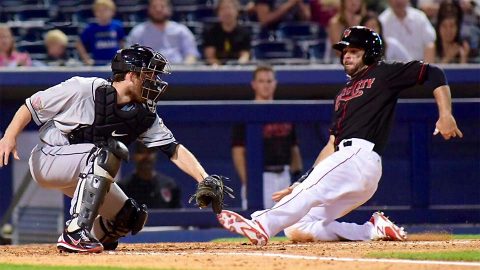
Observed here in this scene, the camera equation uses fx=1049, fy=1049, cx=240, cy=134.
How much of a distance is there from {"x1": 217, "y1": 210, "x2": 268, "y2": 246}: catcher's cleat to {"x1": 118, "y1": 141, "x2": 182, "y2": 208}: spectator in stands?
2854mm

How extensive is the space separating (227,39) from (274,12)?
4.03 feet

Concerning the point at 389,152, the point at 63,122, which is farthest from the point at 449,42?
the point at 63,122

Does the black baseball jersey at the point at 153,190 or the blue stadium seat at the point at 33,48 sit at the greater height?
the blue stadium seat at the point at 33,48

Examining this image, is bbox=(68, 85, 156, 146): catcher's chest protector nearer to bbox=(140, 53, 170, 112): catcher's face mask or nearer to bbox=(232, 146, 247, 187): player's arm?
bbox=(140, 53, 170, 112): catcher's face mask

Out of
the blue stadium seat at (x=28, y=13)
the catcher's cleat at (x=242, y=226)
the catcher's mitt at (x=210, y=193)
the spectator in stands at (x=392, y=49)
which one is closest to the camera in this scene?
the catcher's mitt at (x=210, y=193)

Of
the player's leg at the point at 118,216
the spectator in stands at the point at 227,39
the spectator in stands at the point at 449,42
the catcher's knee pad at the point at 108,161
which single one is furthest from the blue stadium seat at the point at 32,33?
the catcher's knee pad at the point at 108,161

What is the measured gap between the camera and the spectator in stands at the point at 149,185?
8867 mm

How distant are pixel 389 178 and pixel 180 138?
1823 mm

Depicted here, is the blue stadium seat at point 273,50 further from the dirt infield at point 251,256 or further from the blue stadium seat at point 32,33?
the dirt infield at point 251,256

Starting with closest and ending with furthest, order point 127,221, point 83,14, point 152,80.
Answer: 1. point 152,80
2. point 127,221
3. point 83,14

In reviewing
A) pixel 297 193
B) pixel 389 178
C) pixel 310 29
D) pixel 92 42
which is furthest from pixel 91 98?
pixel 310 29

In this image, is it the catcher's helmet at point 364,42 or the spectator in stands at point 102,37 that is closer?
the catcher's helmet at point 364,42

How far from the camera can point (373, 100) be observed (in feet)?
21.7

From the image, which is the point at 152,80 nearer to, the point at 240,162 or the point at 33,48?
the point at 240,162
